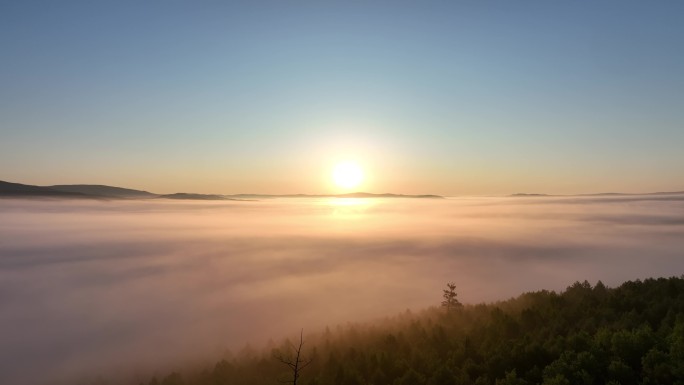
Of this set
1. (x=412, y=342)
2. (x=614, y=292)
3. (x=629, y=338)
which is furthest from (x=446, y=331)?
(x=629, y=338)

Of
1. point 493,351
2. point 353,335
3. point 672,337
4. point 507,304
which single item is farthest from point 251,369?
point 672,337

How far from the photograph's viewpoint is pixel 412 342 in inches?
5335

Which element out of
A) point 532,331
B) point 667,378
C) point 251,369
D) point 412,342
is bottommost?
point 251,369

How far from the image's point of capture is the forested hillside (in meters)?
78.8

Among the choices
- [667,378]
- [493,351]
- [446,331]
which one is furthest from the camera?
[446,331]

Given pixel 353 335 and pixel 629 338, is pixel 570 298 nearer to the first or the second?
pixel 629 338

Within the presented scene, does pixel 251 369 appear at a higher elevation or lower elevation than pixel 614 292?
lower

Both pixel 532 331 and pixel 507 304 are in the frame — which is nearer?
pixel 532 331

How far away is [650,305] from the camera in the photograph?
11694cm

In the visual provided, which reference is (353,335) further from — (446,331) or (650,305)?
(650,305)

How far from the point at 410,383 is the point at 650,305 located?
239ft

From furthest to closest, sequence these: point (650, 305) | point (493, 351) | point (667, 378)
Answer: point (650, 305) < point (493, 351) < point (667, 378)

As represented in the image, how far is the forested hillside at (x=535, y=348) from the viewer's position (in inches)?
3100

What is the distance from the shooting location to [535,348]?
95000 mm
